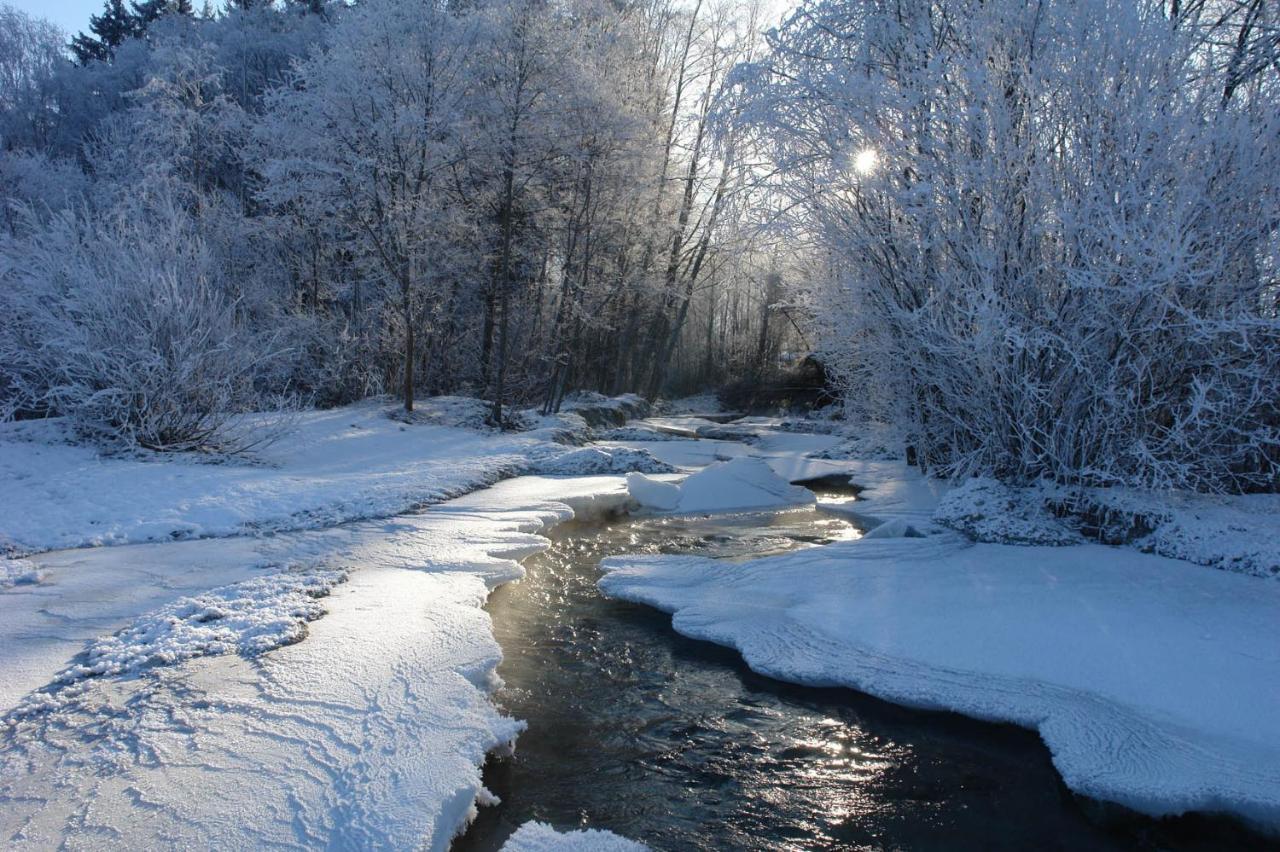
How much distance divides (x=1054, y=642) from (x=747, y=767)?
2437 mm

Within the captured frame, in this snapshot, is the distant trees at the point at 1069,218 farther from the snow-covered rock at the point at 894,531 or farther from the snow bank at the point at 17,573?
the snow bank at the point at 17,573

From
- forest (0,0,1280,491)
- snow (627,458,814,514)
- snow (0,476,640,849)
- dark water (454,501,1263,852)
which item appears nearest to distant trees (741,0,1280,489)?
forest (0,0,1280,491)

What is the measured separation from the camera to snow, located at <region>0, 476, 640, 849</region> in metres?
2.85

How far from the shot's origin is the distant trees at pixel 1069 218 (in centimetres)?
671

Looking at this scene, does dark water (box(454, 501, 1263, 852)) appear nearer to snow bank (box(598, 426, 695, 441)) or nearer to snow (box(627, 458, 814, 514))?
snow (box(627, 458, 814, 514))

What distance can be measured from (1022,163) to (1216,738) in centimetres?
542

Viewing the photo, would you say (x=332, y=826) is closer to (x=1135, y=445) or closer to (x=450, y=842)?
(x=450, y=842)

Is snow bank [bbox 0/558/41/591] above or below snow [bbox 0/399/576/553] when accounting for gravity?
below

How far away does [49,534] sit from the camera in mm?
6402

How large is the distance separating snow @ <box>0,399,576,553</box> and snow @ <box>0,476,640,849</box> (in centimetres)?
80

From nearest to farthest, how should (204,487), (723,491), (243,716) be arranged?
(243,716) → (204,487) → (723,491)

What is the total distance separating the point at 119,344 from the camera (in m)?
9.34

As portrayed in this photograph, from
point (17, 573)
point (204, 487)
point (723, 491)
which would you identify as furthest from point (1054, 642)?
point (204, 487)

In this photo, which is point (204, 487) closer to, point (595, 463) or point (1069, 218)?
point (595, 463)
